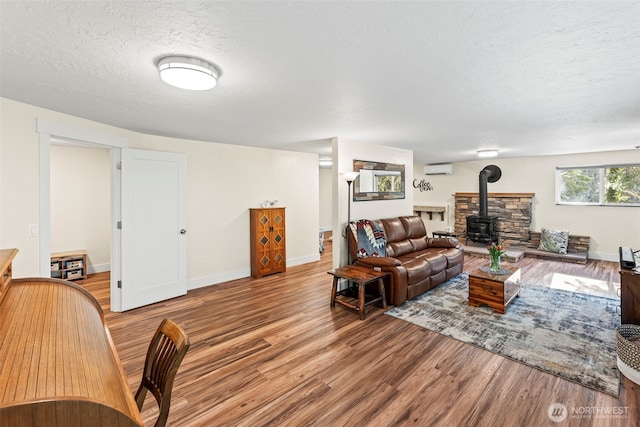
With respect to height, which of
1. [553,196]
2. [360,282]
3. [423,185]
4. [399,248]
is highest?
[423,185]

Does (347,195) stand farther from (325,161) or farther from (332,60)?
(325,161)

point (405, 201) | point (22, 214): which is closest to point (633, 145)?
point (405, 201)

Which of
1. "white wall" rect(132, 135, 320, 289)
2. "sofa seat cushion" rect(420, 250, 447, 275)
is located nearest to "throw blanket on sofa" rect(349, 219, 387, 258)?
"sofa seat cushion" rect(420, 250, 447, 275)

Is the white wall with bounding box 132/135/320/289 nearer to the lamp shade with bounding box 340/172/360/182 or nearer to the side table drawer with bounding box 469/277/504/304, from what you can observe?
the lamp shade with bounding box 340/172/360/182

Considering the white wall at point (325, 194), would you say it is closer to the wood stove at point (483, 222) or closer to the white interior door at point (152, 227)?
the wood stove at point (483, 222)

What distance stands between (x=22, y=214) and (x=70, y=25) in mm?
2106

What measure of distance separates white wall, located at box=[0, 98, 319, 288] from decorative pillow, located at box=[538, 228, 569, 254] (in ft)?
17.0

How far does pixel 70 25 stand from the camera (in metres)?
1.45

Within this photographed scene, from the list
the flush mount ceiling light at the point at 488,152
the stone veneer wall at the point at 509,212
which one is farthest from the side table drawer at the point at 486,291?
the stone veneer wall at the point at 509,212

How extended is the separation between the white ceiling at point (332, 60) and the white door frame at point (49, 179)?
0.20 meters

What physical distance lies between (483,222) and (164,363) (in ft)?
24.4

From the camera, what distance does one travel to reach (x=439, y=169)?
823 centimetres

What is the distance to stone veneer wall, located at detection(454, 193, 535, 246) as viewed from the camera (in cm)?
707

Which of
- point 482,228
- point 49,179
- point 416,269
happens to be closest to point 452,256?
point 416,269
